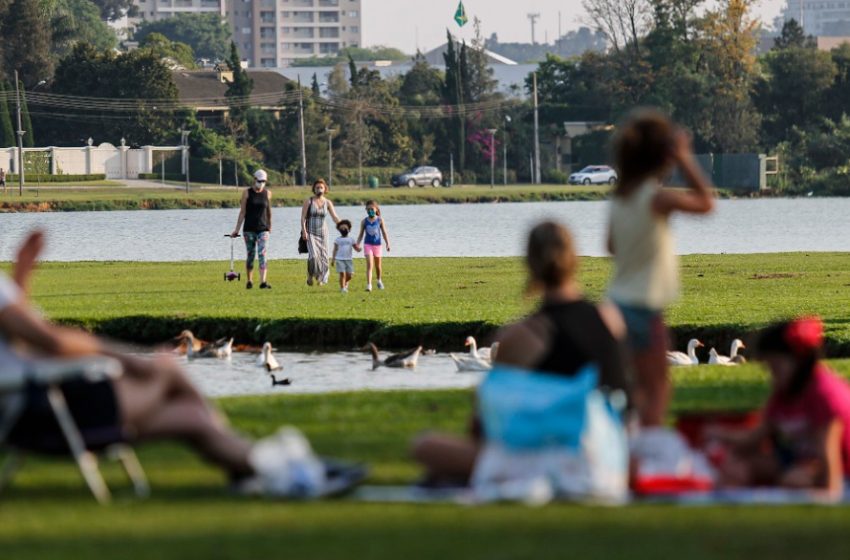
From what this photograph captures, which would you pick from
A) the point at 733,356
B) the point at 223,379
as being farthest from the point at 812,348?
the point at 223,379

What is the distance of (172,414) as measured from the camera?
8109mm

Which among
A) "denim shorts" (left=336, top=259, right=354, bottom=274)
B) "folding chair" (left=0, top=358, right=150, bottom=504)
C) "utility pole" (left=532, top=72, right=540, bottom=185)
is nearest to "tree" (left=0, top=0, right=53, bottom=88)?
"utility pole" (left=532, top=72, right=540, bottom=185)

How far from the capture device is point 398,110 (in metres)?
126

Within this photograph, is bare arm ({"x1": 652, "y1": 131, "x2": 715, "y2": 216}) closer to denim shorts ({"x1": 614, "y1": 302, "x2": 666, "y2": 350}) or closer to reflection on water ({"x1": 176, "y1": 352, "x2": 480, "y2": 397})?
denim shorts ({"x1": 614, "y1": 302, "x2": 666, "y2": 350})

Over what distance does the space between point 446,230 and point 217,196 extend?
35.6m

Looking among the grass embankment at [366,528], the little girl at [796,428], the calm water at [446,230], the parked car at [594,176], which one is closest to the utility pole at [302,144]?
the calm water at [446,230]

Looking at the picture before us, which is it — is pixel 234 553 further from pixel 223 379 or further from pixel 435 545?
pixel 223 379

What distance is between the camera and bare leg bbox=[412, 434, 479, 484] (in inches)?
321

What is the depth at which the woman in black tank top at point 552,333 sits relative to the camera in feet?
25.8

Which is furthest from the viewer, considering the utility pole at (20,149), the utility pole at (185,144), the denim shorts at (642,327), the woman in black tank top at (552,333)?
the utility pole at (185,144)

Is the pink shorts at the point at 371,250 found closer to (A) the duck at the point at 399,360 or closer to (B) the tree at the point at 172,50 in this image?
(A) the duck at the point at 399,360

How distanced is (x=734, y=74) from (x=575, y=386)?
11365 cm

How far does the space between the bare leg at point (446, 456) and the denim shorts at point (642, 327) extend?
3.72ft

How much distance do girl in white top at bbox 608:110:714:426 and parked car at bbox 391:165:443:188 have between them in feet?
351
